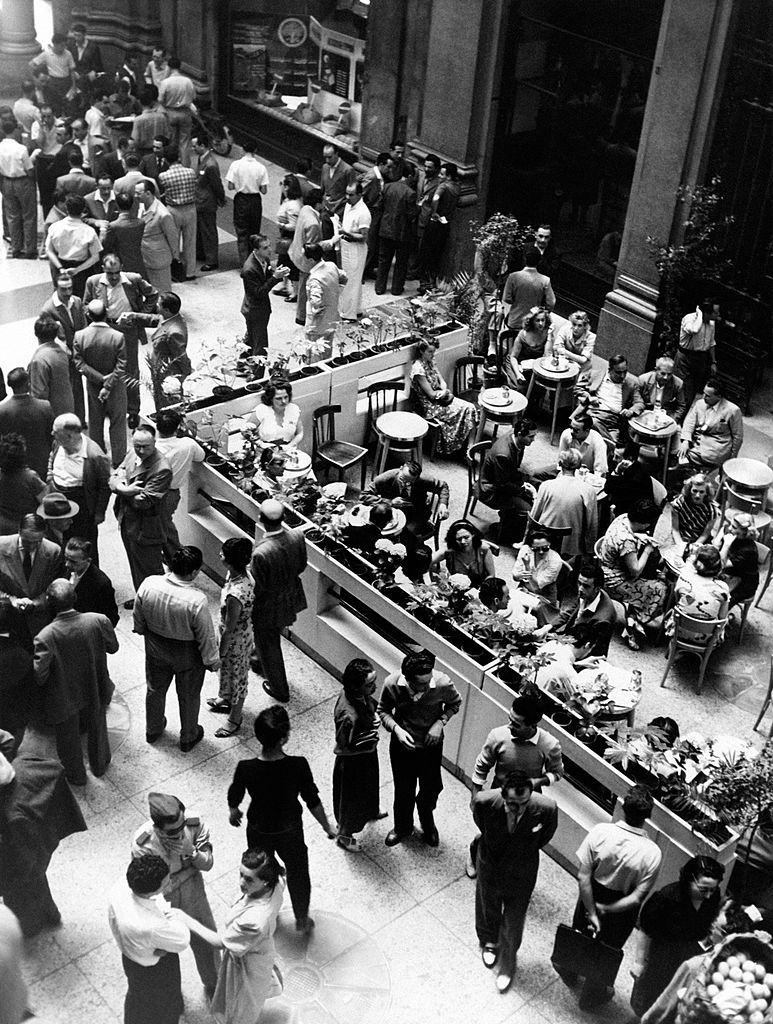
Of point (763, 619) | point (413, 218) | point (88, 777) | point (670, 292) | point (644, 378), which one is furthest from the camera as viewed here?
point (413, 218)

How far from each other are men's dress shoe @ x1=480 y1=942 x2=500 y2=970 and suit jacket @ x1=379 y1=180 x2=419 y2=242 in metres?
9.93

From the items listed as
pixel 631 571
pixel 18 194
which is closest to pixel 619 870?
pixel 631 571

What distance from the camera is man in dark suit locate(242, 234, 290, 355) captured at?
12.8 meters

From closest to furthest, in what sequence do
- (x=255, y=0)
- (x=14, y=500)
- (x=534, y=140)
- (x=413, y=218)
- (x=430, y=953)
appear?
1. (x=430, y=953)
2. (x=14, y=500)
3. (x=413, y=218)
4. (x=534, y=140)
5. (x=255, y=0)

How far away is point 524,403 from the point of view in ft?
39.8

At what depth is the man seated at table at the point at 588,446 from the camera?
11.1 meters

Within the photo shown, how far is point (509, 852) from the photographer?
6938 millimetres

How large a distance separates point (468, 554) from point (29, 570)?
3.16m

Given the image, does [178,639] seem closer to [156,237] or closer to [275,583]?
[275,583]

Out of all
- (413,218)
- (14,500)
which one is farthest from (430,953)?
(413,218)

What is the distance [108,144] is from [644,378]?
9029mm

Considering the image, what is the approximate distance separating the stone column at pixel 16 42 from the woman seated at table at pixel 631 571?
1586cm

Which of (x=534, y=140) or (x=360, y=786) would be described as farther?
(x=534, y=140)

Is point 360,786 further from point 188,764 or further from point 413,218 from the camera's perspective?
point 413,218
